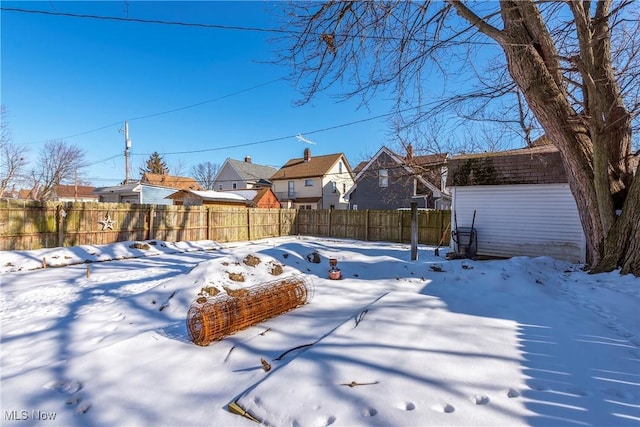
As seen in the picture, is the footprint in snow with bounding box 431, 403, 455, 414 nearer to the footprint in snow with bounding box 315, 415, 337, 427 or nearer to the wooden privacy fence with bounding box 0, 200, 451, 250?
the footprint in snow with bounding box 315, 415, 337, 427

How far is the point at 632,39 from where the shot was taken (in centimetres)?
590

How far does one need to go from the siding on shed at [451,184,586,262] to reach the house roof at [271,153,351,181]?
17.6 metres

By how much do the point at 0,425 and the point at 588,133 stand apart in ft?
30.5

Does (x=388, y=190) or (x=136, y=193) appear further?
(x=388, y=190)

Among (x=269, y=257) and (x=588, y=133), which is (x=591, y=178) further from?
(x=269, y=257)

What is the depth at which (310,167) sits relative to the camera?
94.3 feet

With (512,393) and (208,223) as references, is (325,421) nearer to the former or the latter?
(512,393)

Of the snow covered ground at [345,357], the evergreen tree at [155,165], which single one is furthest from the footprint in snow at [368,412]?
the evergreen tree at [155,165]

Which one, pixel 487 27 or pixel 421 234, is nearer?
pixel 487 27

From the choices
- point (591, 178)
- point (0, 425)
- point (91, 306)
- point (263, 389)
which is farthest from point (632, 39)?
point (91, 306)

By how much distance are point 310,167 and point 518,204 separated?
2061cm

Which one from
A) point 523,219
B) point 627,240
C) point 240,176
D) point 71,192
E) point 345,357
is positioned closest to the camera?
point 345,357

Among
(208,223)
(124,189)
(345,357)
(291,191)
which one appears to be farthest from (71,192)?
(345,357)

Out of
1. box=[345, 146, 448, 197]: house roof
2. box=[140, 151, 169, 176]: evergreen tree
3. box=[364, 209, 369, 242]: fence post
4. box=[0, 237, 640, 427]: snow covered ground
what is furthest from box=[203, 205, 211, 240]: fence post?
box=[140, 151, 169, 176]: evergreen tree
